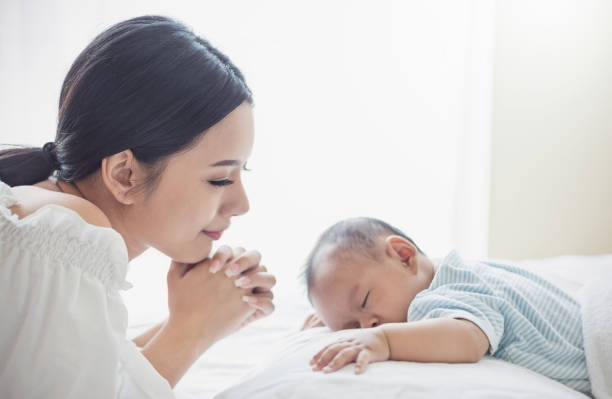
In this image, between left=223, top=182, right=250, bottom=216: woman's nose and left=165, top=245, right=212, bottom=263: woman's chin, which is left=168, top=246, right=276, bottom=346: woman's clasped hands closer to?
left=165, top=245, right=212, bottom=263: woman's chin

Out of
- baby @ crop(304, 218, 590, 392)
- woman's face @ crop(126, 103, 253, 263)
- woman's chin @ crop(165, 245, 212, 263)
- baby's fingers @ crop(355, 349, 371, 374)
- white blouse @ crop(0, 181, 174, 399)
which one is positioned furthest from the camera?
woman's chin @ crop(165, 245, 212, 263)

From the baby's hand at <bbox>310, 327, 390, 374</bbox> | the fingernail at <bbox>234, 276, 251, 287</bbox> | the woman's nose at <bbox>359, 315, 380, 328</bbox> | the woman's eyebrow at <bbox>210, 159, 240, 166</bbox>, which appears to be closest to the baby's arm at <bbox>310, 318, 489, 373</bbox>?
the baby's hand at <bbox>310, 327, 390, 374</bbox>

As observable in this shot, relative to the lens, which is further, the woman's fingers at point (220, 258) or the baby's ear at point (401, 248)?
the baby's ear at point (401, 248)

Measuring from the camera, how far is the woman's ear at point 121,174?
1.06m

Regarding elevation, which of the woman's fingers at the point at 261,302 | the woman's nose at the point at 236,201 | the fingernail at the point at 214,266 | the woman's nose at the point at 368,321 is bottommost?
the woman's nose at the point at 368,321

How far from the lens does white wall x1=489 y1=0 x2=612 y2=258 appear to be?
3152mm

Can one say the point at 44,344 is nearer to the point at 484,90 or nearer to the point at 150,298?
the point at 150,298

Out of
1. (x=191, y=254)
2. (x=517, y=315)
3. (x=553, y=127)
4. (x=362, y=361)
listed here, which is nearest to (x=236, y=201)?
(x=191, y=254)

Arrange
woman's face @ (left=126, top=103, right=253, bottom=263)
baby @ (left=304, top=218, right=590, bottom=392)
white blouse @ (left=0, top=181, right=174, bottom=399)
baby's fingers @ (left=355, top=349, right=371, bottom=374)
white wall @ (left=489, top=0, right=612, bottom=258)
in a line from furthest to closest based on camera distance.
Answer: white wall @ (left=489, top=0, right=612, bottom=258) < woman's face @ (left=126, top=103, right=253, bottom=263) < baby @ (left=304, top=218, right=590, bottom=392) < baby's fingers @ (left=355, top=349, right=371, bottom=374) < white blouse @ (left=0, top=181, right=174, bottom=399)

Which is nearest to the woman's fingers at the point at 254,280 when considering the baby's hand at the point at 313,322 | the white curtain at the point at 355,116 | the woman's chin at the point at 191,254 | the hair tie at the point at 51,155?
the woman's chin at the point at 191,254

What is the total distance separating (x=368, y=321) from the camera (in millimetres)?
1296

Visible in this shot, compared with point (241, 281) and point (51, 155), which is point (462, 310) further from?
point (51, 155)

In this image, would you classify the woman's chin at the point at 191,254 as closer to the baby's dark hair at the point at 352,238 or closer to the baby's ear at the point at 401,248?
the baby's dark hair at the point at 352,238

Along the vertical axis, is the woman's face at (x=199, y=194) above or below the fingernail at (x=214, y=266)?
above
